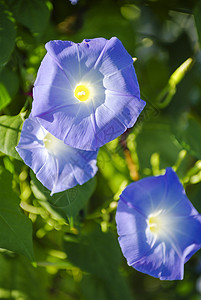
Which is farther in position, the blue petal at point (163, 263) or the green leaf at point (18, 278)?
the green leaf at point (18, 278)

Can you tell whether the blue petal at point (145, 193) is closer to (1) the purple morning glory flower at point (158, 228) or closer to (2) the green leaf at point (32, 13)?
(1) the purple morning glory flower at point (158, 228)

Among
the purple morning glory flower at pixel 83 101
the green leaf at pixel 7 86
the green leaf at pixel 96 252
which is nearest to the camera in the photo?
the purple morning glory flower at pixel 83 101

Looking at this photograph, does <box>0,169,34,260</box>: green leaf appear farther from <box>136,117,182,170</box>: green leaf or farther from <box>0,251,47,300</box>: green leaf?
<box>136,117,182,170</box>: green leaf

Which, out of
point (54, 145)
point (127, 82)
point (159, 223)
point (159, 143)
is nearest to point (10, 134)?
point (54, 145)

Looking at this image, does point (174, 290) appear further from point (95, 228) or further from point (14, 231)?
point (14, 231)

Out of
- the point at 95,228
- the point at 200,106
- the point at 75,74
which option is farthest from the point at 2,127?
the point at 200,106

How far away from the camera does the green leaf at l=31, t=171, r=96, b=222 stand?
1.72 ft

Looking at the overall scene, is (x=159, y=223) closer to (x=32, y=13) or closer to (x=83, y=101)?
(x=83, y=101)

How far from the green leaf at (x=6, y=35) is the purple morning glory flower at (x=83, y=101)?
107 millimetres

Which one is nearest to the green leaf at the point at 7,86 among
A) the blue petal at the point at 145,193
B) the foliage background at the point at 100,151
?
the foliage background at the point at 100,151

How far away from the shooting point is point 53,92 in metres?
0.45

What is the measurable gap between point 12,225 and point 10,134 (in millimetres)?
125

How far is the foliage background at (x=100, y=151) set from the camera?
0.54m

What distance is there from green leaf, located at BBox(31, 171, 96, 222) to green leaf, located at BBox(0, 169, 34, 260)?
36 mm
